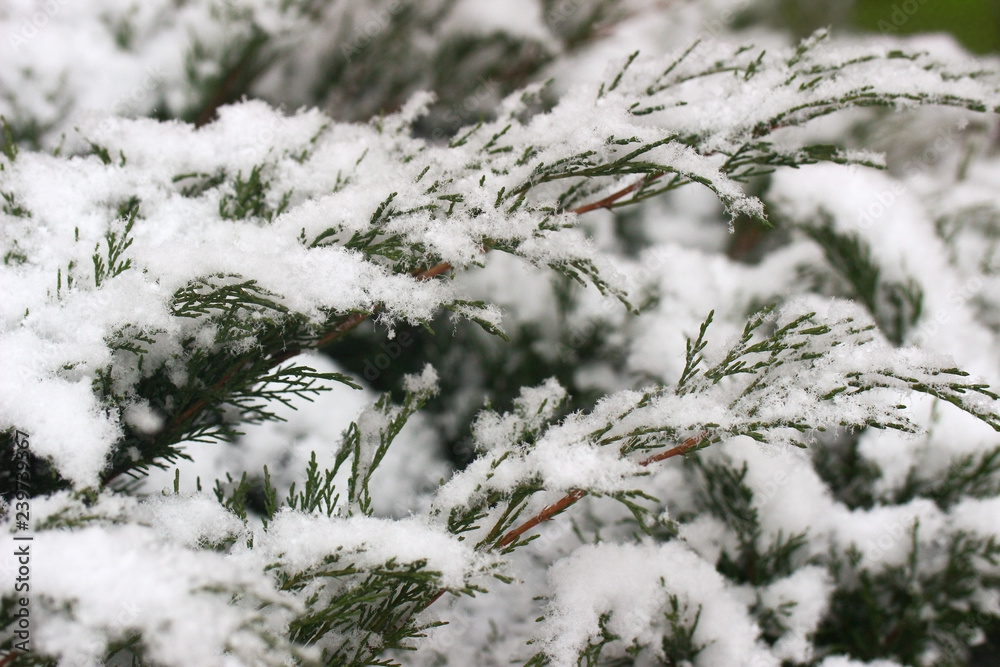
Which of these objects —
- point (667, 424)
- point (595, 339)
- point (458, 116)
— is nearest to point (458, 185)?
point (667, 424)

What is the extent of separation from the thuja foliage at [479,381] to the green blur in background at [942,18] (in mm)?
1697

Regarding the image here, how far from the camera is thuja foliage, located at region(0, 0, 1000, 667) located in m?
1.03

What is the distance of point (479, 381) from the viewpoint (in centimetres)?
220

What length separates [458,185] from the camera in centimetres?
122
